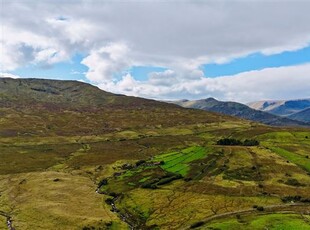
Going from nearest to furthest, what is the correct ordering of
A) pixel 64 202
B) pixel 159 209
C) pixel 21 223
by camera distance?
pixel 21 223 → pixel 159 209 → pixel 64 202

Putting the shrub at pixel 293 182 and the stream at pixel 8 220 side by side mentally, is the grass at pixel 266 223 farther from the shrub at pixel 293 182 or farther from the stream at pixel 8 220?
the stream at pixel 8 220

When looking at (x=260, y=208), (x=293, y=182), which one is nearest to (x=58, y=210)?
(x=260, y=208)

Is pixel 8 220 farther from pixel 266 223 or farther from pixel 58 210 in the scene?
pixel 266 223

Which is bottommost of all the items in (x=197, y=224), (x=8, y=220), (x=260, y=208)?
(x=8, y=220)

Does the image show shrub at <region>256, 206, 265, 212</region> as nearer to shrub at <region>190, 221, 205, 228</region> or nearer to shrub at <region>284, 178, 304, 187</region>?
shrub at <region>190, 221, 205, 228</region>

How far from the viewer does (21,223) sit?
153 meters

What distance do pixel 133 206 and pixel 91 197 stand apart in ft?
84.8

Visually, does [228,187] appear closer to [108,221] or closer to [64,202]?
[108,221]

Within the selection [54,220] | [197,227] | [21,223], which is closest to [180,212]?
[197,227]

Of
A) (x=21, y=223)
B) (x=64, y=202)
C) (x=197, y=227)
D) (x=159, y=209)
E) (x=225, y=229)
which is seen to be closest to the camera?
(x=225, y=229)

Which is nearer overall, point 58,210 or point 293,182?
point 58,210

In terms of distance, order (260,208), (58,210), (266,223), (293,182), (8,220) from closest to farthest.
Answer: (266,223), (260,208), (8,220), (58,210), (293,182)

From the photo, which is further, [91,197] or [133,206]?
[91,197]

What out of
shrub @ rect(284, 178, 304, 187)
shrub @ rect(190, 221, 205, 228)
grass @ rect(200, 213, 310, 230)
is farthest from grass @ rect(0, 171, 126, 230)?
shrub @ rect(284, 178, 304, 187)
